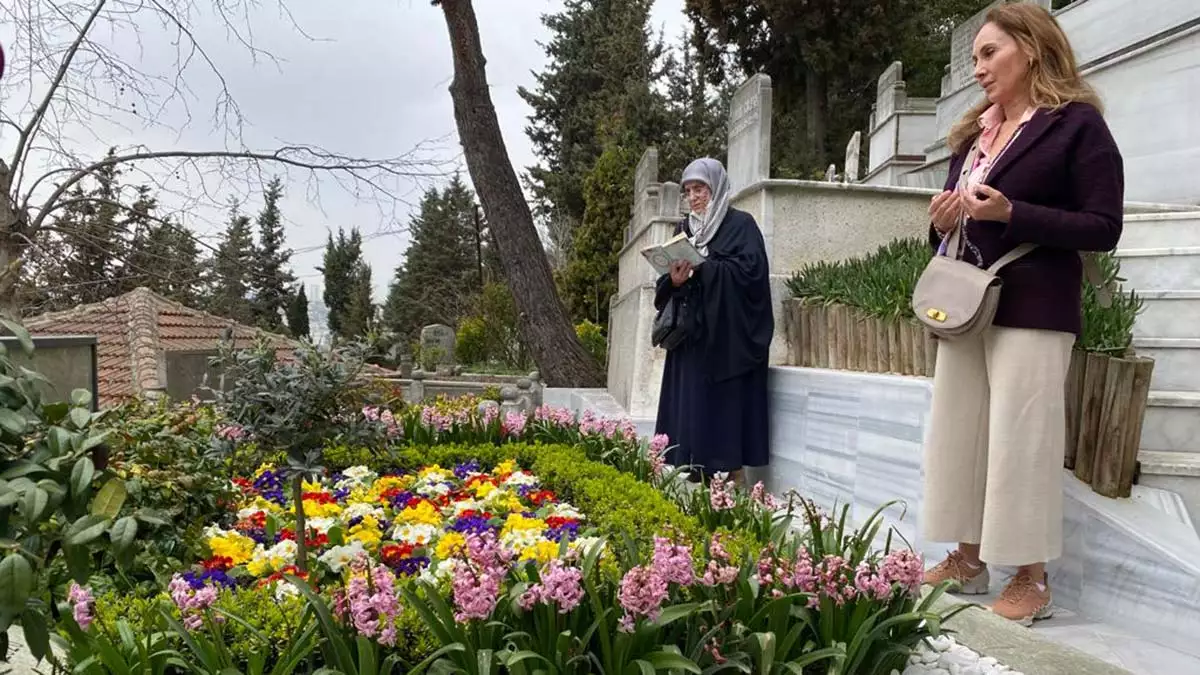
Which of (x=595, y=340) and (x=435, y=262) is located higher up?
(x=435, y=262)

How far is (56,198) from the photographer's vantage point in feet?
13.1

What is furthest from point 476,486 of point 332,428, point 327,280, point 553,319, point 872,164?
point 327,280

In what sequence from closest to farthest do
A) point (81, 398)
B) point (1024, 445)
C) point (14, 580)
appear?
point (14, 580) < point (81, 398) < point (1024, 445)

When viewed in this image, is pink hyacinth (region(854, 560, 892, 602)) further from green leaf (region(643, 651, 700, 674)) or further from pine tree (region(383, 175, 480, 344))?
pine tree (region(383, 175, 480, 344))

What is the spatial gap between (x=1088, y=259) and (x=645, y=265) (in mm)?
3688

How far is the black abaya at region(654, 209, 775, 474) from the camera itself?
4.45 metres

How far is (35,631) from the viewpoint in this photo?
1224 millimetres

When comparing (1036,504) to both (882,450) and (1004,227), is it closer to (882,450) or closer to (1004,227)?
(1004,227)

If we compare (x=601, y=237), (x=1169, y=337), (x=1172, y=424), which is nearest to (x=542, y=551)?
(x=1172, y=424)

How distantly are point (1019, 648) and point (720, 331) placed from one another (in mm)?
2398

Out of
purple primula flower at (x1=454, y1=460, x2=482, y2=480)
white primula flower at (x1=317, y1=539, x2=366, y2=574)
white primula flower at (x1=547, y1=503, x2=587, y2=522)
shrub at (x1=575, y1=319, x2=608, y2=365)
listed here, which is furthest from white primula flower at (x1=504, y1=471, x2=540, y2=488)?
shrub at (x1=575, y1=319, x2=608, y2=365)

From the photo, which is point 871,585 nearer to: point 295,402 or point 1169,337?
point 295,402

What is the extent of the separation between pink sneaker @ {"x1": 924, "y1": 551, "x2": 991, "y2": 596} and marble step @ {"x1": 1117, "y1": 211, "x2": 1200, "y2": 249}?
213 cm

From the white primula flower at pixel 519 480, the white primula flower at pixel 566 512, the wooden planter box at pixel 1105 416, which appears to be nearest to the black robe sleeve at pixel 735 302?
the wooden planter box at pixel 1105 416
